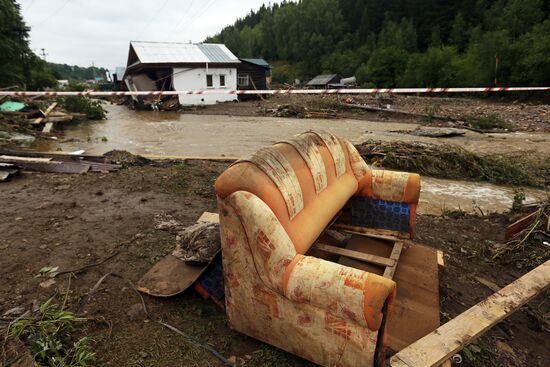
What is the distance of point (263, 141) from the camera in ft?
32.9

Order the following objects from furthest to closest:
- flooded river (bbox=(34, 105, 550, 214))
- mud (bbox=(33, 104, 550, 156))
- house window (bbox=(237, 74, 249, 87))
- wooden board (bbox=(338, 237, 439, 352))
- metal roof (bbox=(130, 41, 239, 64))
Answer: house window (bbox=(237, 74, 249, 87)) < metal roof (bbox=(130, 41, 239, 64)) < mud (bbox=(33, 104, 550, 156)) < flooded river (bbox=(34, 105, 550, 214)) < wooden board (bbox=(338, 237, 439, 352))

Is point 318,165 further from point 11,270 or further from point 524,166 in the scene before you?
point 524,166

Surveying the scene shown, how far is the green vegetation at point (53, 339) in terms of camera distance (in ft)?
6.07

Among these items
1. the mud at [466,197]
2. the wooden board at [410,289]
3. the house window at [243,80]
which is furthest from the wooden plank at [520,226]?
the house window at [243,80]

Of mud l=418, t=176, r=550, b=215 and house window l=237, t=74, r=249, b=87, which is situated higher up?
house window l=237, t=74, r=249, b=87

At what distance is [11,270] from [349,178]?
3.03m

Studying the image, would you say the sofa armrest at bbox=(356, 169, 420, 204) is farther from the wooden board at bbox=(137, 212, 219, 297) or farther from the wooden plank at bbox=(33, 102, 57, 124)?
the wooden plank at bbox=(33, 102, 57, 124)

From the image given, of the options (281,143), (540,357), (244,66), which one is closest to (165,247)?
(281,143)

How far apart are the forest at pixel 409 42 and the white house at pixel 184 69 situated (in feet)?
65.9

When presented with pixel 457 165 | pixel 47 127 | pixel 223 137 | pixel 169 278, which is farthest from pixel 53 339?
pixel 47 127

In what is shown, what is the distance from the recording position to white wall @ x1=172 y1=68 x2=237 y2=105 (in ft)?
74.1

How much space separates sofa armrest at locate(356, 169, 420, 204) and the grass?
3801 mm

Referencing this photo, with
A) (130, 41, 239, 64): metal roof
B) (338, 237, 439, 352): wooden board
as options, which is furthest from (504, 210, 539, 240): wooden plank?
(130, 41, 239, 64): metal roof

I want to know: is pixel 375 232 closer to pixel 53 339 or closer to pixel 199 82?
pixel 53 339
